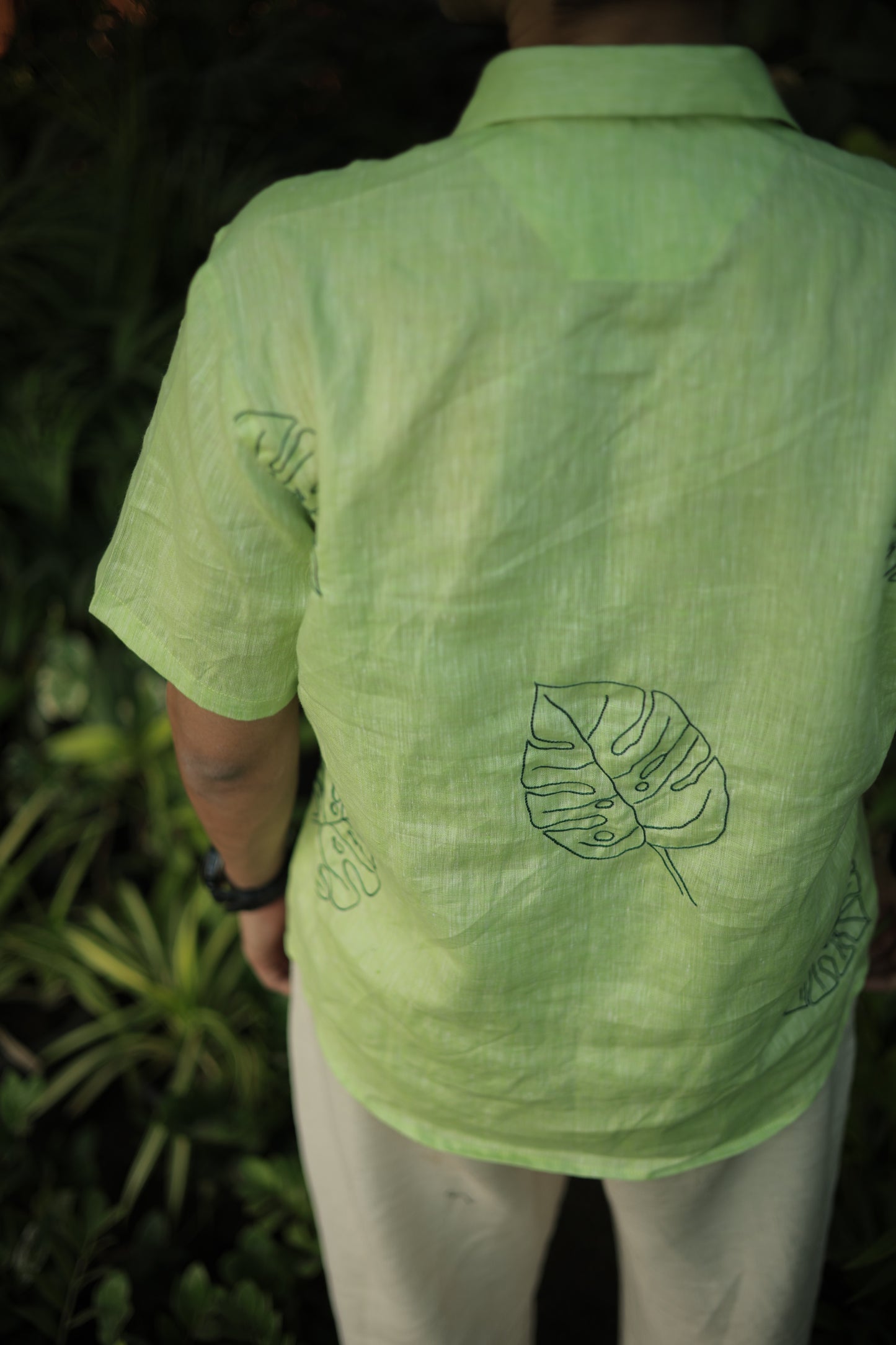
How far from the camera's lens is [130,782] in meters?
2.20

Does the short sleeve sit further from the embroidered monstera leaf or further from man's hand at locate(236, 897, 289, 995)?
man's hand at locate(236, 897, 289, 995)

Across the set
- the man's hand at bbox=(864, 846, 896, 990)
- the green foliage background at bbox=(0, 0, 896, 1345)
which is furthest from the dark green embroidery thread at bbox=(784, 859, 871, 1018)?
the green foliage background at bbox=(0, 0, 896, 1345)

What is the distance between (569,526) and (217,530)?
206 millimetres

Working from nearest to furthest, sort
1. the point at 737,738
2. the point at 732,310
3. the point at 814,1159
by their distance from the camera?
the point at 732,310 < the point at 737,738 < the point at 814,1159

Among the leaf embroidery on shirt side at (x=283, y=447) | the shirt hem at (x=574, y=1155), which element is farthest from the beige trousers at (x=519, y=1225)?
the leaf embroidery on shirt side at (x=283, y=447)

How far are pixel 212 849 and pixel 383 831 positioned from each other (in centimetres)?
43

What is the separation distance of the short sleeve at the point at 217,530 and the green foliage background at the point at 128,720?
1200mm

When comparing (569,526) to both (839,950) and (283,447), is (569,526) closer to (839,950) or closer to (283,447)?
(283,447)

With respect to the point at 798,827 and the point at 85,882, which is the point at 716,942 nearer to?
the point at 798,827

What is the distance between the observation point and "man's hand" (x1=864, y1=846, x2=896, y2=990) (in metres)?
1.05

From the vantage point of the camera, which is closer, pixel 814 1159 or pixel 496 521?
pixel 496 521

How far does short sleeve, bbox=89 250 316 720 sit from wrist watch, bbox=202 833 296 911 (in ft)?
1.15

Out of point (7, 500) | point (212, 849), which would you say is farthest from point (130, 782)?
point (212, 849)

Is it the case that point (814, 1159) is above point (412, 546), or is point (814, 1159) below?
below
